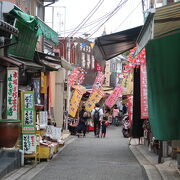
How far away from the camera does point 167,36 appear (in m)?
8.90

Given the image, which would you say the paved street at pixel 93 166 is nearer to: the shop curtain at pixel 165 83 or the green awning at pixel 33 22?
the shop curtain at pixel 165 83

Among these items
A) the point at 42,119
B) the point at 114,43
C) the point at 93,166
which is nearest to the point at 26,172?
the point at 93,166

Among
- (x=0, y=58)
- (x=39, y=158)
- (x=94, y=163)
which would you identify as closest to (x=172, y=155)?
(x=94, y=163)

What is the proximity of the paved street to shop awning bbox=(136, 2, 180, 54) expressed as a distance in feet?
13.7

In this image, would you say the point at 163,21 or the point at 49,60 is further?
the point at 49,60

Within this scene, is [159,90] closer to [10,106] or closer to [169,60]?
[169,60]

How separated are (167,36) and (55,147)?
8.88 metres

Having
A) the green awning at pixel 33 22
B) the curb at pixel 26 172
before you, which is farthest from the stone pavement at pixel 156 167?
the green awning at pixel 33 22

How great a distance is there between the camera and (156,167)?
1312 centimetres

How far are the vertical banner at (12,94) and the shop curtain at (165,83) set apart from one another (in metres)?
5.29

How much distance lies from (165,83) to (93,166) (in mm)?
5176

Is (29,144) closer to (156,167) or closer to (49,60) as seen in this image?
(156,167)

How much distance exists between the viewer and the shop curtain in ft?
29.5

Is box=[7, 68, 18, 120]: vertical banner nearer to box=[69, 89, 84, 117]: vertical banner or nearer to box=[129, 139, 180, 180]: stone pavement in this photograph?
box=[129, 139, 180, 180]: stone pavement
